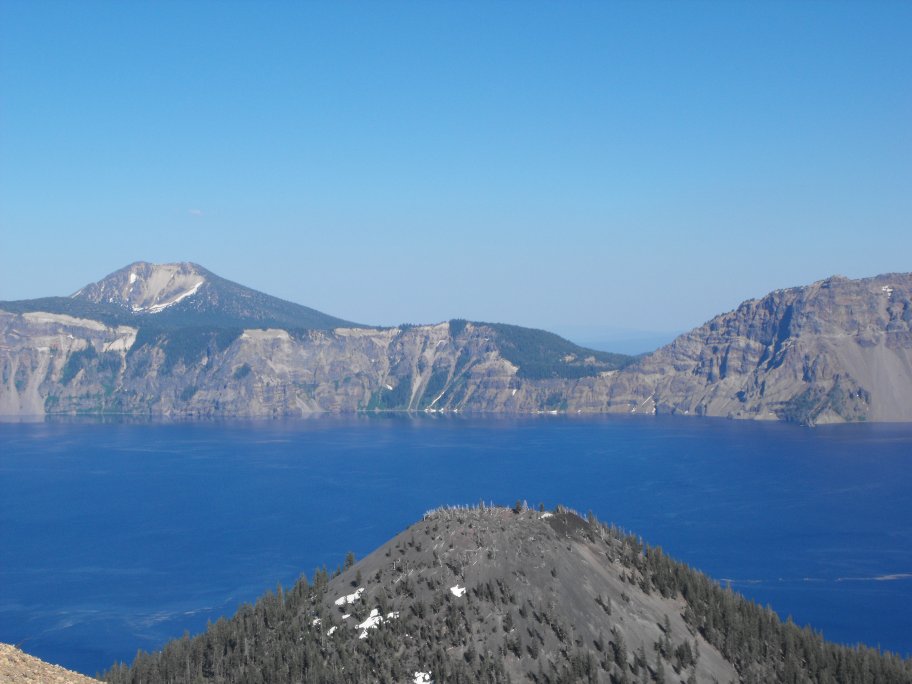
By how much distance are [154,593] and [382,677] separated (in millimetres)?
91857

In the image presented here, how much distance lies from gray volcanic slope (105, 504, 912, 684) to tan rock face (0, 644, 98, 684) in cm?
2732

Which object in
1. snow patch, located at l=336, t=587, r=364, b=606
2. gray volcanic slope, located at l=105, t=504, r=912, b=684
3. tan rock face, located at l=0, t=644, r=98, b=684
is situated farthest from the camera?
snow patch, located at l=336, t=587, r=364, b=606

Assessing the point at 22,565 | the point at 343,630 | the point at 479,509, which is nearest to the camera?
the point at 343,630

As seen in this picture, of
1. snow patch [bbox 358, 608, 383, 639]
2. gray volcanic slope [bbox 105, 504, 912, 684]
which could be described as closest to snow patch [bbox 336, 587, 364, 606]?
gray volcanic slope [bbox 105, 504, 912, 684]

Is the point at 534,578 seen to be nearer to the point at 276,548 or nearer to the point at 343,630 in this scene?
the point at 343,630

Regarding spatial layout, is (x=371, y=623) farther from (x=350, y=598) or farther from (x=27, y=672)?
(x=27, y=672)

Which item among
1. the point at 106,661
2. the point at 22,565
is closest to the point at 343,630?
the point at 106,661

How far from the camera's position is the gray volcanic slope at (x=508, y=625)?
87875 millimetres

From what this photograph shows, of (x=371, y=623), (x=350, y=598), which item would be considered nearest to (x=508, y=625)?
(x=371, y=623)

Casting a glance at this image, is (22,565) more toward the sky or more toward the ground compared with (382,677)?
more toward the ground

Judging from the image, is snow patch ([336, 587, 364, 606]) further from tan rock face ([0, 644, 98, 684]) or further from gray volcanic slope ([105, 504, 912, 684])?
tan rock face ([0, 644, 98, 684])

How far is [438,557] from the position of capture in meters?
99.1

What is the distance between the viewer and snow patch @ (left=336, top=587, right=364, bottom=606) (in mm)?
98125

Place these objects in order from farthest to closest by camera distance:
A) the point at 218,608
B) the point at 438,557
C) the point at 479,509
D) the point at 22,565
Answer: the point at 22,565 < the point at 218,608 < the point at 479,509 < the point at 438,557
